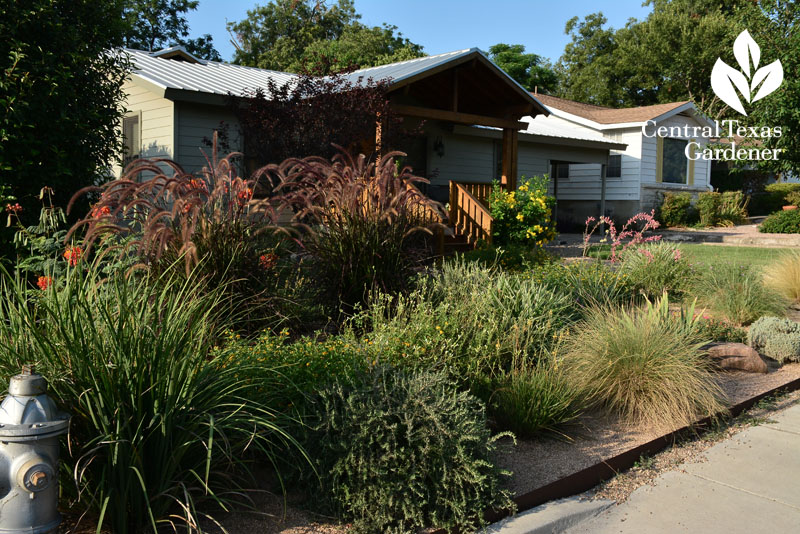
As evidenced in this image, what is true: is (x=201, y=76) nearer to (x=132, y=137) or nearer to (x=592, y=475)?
(x=132, y=137)

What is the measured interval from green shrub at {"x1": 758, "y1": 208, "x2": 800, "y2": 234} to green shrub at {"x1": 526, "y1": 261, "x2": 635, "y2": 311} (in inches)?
602

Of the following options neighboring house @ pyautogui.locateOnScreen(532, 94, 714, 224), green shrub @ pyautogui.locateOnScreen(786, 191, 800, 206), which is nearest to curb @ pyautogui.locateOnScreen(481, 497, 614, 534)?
neighboring house @ pyautogui.locateOnScreen(532, 94, 714, 224)

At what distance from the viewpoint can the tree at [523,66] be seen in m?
42.6

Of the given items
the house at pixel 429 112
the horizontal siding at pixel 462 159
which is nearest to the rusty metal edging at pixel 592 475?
the house at pixel 429 112

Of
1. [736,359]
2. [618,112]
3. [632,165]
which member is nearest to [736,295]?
[736,359]

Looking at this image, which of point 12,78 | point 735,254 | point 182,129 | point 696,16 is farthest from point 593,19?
point 12,78

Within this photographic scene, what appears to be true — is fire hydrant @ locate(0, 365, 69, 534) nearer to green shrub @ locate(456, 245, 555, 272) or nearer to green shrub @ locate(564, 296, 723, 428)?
green shrub @ locate(564, 296, 723, 428)

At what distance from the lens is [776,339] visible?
6570 millimetres

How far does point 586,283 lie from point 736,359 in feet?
6.25

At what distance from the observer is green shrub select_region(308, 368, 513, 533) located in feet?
9.96

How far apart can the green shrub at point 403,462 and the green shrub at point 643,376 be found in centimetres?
160

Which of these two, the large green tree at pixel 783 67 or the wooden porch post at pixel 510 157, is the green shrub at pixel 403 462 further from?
the large green tree at pixel 783 67

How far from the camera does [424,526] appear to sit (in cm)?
306

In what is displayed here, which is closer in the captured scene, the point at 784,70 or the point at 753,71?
the point at 784,70
